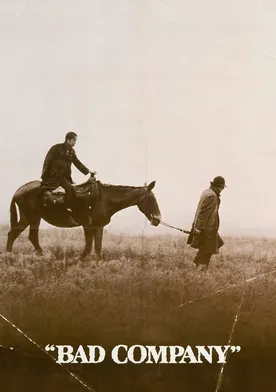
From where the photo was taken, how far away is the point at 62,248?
3.35 m

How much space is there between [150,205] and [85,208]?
1.16 feet

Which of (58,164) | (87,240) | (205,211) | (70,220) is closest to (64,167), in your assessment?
(58,164)

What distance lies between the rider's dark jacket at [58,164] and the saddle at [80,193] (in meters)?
0.04

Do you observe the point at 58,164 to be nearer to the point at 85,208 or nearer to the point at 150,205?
the point at 85,208

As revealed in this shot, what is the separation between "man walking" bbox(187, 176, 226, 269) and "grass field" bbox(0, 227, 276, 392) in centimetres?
4

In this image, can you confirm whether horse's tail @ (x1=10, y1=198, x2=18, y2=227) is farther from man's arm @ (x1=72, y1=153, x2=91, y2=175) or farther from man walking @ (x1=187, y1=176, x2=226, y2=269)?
man walking @ (x1=187, y1=176, x2=226, y2=269)

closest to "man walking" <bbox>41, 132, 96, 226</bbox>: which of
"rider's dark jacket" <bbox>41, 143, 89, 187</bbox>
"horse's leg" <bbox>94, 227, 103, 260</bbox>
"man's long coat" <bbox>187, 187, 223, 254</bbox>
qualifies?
"rider's dark jacket" <bbox>41, 143, 89, 187</bbox>

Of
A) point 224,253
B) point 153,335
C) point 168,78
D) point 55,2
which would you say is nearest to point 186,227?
point 224,253

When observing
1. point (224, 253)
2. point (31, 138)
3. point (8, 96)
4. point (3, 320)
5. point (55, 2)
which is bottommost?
point (3, 320)

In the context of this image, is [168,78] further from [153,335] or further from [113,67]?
[153,335]

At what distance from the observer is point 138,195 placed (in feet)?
11.2

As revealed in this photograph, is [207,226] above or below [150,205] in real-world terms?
below

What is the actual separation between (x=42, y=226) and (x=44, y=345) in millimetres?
624

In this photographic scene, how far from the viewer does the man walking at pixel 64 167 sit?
11.1 feet
